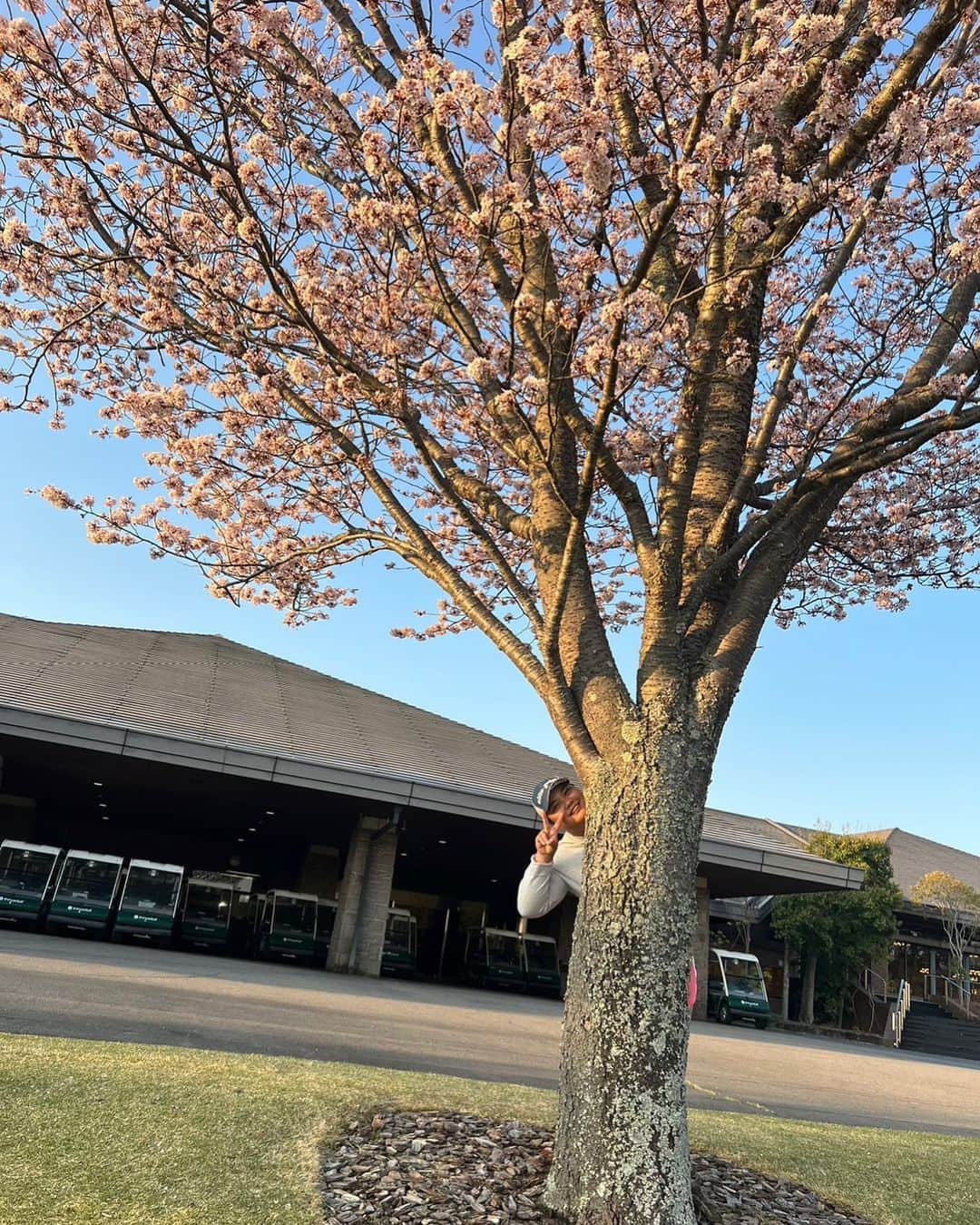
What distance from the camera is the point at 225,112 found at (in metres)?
4.19

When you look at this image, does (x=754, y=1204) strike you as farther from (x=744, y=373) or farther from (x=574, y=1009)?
(x=744, y=373)

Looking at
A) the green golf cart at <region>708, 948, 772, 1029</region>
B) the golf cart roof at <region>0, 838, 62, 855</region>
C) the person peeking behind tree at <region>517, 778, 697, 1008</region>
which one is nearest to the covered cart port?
the golf cart roof at <region>0, 838, 62, 855</region>

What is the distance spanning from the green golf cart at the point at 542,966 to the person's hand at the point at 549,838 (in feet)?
64.9

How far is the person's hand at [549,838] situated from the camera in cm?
404

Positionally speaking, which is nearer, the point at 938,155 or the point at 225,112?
the point at 225,112

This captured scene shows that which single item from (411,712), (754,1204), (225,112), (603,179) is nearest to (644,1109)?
(754,1204)

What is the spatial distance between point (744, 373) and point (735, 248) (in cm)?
66

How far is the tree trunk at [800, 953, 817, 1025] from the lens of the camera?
28516 mm

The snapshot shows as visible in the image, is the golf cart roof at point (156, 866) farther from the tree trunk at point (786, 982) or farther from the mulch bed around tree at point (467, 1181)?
the tree trunk at point (786, 982)

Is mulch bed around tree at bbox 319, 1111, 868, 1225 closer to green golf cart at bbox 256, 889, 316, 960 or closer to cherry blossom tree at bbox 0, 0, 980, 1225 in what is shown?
cherry blossom tree at bbox 0, 0, 980, 1225

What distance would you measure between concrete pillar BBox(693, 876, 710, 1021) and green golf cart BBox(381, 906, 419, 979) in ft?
23.4

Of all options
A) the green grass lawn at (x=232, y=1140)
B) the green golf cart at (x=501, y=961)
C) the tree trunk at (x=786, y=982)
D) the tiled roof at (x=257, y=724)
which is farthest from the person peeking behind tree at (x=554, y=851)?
the tree trunk at (x=786, y=982)

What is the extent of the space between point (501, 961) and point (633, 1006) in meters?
20.9

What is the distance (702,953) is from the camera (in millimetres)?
21719
